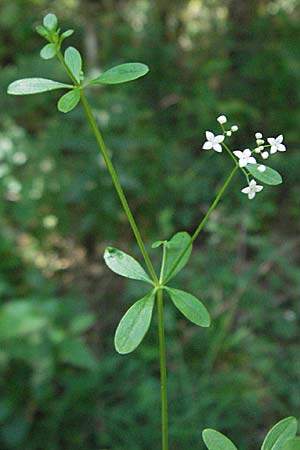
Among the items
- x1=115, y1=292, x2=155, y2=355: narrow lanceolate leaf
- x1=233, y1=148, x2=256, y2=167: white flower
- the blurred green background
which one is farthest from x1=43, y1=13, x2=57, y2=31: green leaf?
the blurred green background

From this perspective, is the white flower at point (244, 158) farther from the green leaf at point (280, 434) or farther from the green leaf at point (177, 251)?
the green leaf at point (280, 434)

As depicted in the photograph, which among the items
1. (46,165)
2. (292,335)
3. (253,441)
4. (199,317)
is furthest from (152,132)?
(199,317)

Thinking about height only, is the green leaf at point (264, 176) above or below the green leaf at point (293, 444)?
above

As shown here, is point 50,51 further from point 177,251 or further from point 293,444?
point 293,444

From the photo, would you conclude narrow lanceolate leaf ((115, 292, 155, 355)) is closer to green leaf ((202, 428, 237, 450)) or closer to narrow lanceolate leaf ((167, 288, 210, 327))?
narrow lanceolate leaf ((167, 288, 210, 327))

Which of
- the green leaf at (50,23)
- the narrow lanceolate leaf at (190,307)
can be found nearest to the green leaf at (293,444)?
the narrow lanceolate leaf at (190,307)

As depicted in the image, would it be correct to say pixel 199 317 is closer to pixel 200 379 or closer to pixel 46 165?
pixel 200 379

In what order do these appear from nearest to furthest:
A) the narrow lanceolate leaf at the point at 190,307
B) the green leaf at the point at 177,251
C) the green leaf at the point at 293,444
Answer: the green leaf at the point at 293,444
the narrow lanceolate leaf at the point at 190,307
the green leaf at the point at 177,251

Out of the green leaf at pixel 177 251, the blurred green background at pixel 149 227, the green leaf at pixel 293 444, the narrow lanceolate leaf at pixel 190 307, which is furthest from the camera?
the blurred green background at pixel 149 227

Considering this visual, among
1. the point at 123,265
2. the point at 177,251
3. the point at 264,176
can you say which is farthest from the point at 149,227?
the point at 264,176
